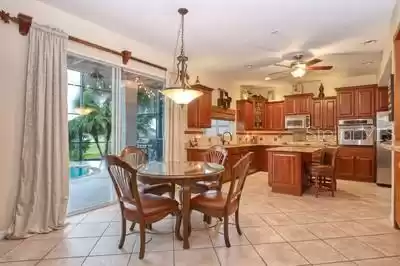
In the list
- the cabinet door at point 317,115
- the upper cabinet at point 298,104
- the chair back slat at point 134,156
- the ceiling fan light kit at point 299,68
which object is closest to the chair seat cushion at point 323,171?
the ceiling fan light kit at point 299,68

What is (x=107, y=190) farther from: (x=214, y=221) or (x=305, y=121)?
(x=305, y=121)

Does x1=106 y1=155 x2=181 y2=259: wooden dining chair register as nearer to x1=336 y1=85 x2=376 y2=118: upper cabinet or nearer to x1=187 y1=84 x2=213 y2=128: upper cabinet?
x1=187 y1=84 x2=213 y2=128: upper cabinet

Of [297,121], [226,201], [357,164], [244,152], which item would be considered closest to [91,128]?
[226,201]

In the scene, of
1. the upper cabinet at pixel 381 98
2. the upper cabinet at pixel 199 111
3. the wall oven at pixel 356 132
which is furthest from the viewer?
the wall oven at pixel 356 132

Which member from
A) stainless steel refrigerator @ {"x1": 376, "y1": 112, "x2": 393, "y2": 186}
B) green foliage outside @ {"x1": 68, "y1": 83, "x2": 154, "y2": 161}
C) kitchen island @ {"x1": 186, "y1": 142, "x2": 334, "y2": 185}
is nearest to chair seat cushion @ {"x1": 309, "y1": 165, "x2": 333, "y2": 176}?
kitchen island @ {"x1": 186, "y1": 142, "x2": 334, "y2": 185}

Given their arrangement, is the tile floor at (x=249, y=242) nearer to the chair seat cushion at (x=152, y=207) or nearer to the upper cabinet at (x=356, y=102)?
the chair seat cushion at (x=152, y=207)

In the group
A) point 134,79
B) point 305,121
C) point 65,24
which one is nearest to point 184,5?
point 65,24

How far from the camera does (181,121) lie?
5359 mm

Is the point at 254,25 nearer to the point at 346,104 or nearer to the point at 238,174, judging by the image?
the point at 238,174

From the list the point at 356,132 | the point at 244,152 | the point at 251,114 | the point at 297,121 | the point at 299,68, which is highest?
the point at 299,68

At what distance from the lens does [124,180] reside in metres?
2.54

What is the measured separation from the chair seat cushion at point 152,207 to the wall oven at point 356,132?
17.2 ft

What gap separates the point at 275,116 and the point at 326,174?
11.2 feet

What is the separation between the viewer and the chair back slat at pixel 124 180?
2.38m
